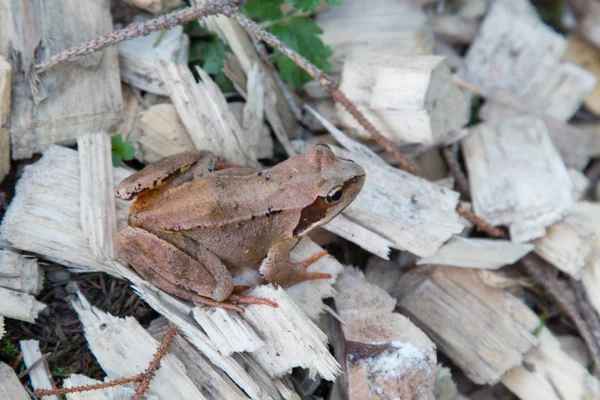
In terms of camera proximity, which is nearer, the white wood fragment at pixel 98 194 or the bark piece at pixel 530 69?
the white wood fragment at pixel 98 194

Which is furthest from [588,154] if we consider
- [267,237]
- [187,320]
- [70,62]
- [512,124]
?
[70,62]

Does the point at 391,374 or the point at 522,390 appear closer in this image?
the point at 391,374

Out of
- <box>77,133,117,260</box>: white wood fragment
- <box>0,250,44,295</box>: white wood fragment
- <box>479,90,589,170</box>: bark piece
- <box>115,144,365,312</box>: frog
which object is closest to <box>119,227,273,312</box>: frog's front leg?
<box>115,144,365,312</box>: frog

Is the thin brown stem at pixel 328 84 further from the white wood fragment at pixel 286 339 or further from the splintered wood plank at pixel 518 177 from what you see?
the white wood fragment at pixel 286 339

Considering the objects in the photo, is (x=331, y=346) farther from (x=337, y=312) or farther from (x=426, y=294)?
(x=426, y=294)

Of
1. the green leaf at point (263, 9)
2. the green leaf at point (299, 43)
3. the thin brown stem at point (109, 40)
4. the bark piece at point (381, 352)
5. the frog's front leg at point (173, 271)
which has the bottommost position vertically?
the bark piece at point (381, 352)

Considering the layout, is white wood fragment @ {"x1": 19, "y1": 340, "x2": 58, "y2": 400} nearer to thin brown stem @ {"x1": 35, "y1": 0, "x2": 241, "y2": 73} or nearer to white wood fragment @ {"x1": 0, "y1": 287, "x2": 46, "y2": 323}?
white wood fragment @ {"x1": 0, "y1": 287, "x2": 46, "y2": 323}

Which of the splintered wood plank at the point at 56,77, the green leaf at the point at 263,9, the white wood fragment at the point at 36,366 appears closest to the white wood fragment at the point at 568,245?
the green leaf at the point at 263,9
